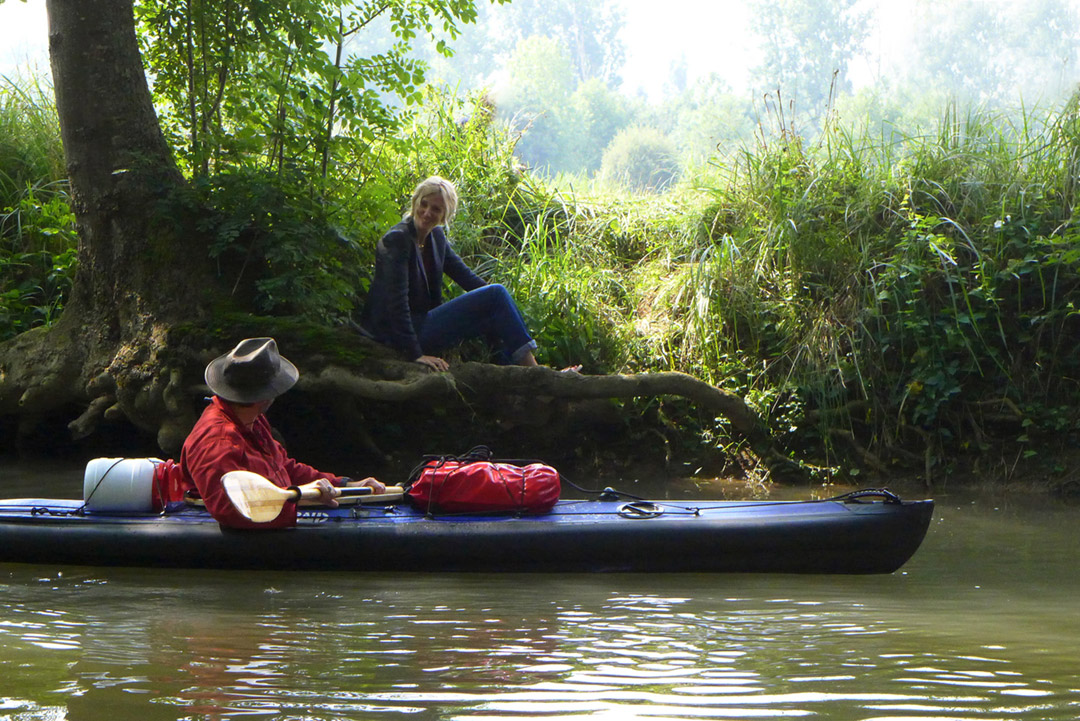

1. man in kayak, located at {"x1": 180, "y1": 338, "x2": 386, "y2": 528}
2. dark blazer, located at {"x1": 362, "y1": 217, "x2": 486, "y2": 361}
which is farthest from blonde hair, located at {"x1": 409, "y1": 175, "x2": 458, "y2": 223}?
man in kayak, located at {"x1": 180, "y1": 338, "x2": 386, "y2": 528}

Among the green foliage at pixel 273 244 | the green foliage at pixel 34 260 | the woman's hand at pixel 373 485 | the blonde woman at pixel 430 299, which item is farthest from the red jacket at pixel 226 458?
the green foliage at pixel 34 260

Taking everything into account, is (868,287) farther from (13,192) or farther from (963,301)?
(13,192)

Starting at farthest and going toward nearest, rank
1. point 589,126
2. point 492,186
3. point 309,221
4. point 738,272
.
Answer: point 589,126, point 492,186, point 738,272, point 309,221

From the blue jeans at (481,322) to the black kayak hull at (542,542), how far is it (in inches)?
90.0

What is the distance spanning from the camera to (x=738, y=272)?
26.3 feet

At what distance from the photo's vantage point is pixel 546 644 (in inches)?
134

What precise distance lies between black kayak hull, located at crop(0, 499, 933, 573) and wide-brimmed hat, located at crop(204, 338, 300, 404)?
1.91ft

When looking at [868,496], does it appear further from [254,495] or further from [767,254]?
[767,254]

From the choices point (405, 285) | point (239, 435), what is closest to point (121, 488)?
point (239, 435)

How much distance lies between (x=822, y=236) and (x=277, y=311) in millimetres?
3803

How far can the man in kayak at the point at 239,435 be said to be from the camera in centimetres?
Answer: 446

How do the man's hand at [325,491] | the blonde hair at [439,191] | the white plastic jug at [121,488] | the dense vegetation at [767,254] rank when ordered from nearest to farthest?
the man's hand at [325,491]
the white plastic jug at [121,488]
the blonde hair at [439,191]
the dense vegetation at [767,254]

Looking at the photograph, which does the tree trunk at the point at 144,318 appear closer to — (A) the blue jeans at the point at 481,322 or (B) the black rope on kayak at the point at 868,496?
(A) the blue jeans at the point at 481,322

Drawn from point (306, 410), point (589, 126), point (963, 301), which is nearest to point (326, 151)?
point (306, 410)
